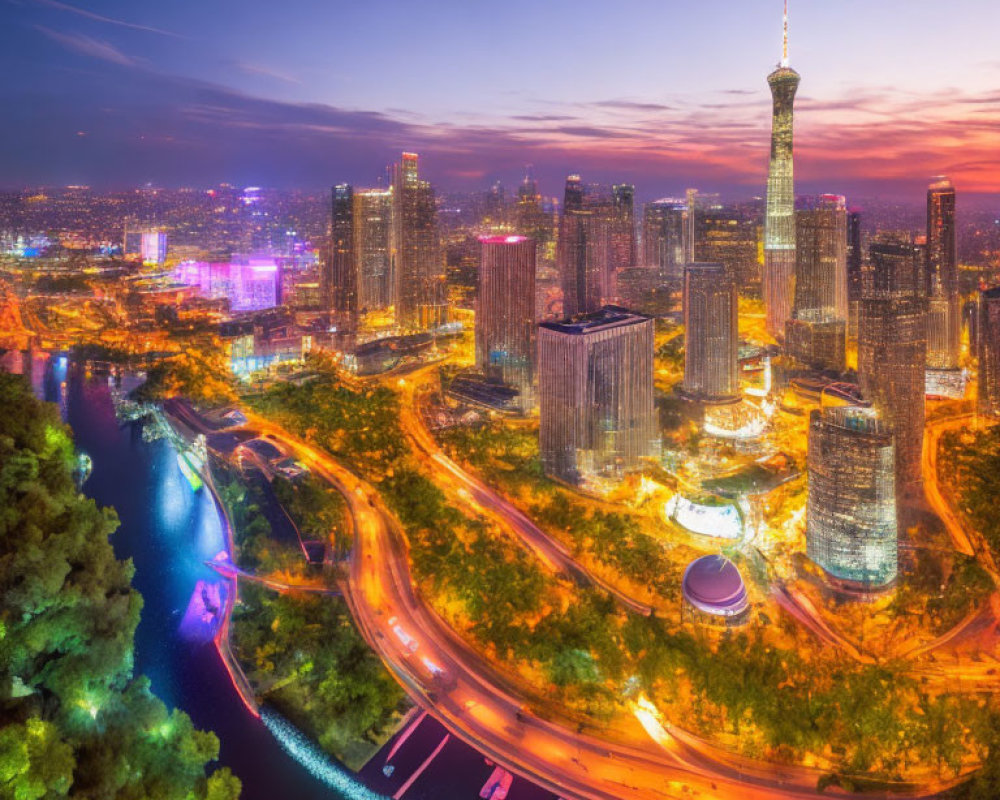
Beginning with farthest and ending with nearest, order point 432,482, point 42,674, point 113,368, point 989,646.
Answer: point 113,368, point 432,482, point 989,646, point 42,674

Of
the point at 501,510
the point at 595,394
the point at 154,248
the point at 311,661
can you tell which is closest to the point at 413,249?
the point at 154,248

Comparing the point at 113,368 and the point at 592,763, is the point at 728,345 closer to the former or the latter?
the point at 592,763

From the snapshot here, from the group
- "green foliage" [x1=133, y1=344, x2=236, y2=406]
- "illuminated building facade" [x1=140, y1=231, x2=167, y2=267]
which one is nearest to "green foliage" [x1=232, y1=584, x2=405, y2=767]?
"green foliage" [x1=133, y1=344, x2=236, y2=406]

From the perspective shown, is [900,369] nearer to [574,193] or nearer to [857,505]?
A: [857,505]

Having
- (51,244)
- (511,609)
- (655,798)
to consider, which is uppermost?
(51,244)

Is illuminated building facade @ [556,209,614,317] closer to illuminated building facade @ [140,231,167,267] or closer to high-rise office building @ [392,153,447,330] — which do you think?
high-rise office building @ [392,153,447,330]

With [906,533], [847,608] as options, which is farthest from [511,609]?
[906,533]

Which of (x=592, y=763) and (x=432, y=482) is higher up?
(x=432, y=482)
